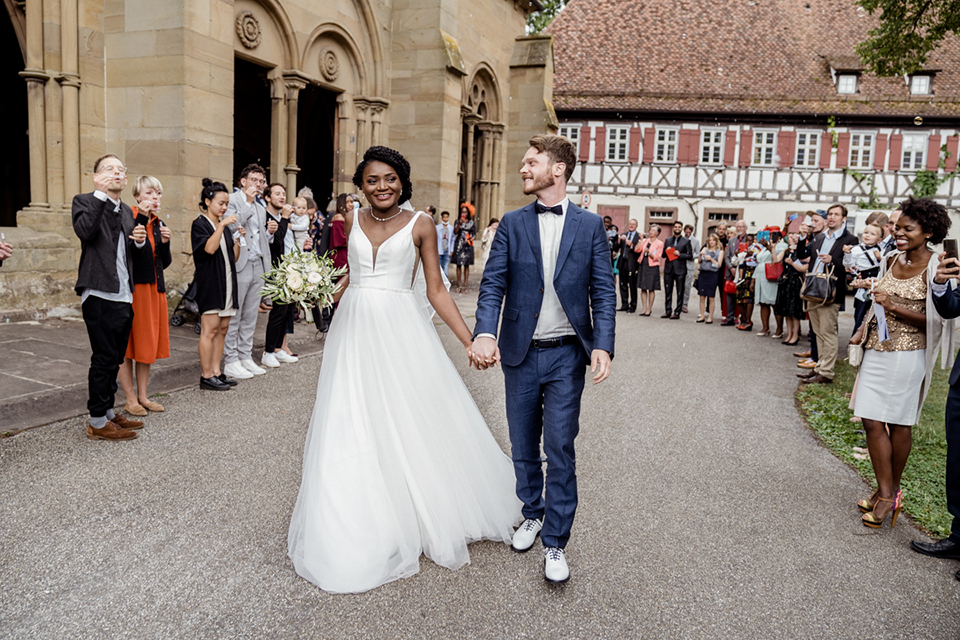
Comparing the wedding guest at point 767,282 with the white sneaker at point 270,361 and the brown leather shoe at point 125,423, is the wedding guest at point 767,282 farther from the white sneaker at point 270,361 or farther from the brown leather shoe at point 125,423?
the brown leather shoe at point 125,423

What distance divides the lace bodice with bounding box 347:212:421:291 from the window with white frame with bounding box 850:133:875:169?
108 feet

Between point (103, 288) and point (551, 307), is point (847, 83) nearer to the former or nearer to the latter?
point (551, 307)

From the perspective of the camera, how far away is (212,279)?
6.70m

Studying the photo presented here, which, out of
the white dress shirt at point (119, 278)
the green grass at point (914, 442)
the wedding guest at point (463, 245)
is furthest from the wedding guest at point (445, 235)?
the white dress shirt at point (119, 278)

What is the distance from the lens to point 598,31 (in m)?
35.0

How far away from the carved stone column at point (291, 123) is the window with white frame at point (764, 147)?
25021mm

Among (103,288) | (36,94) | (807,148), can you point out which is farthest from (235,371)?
(807,148)

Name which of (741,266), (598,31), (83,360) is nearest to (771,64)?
(598,31)

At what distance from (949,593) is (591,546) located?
5.66 ft

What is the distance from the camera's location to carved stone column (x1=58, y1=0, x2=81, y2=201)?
9320 millimetres

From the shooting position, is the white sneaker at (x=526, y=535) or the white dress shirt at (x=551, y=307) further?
the white sneaker at (x=526, y=535)

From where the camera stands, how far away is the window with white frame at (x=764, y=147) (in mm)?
31969

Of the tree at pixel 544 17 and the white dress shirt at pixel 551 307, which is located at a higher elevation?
the tree at pixel 544 17

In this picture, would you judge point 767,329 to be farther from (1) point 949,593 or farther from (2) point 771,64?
(2) point 771,64
